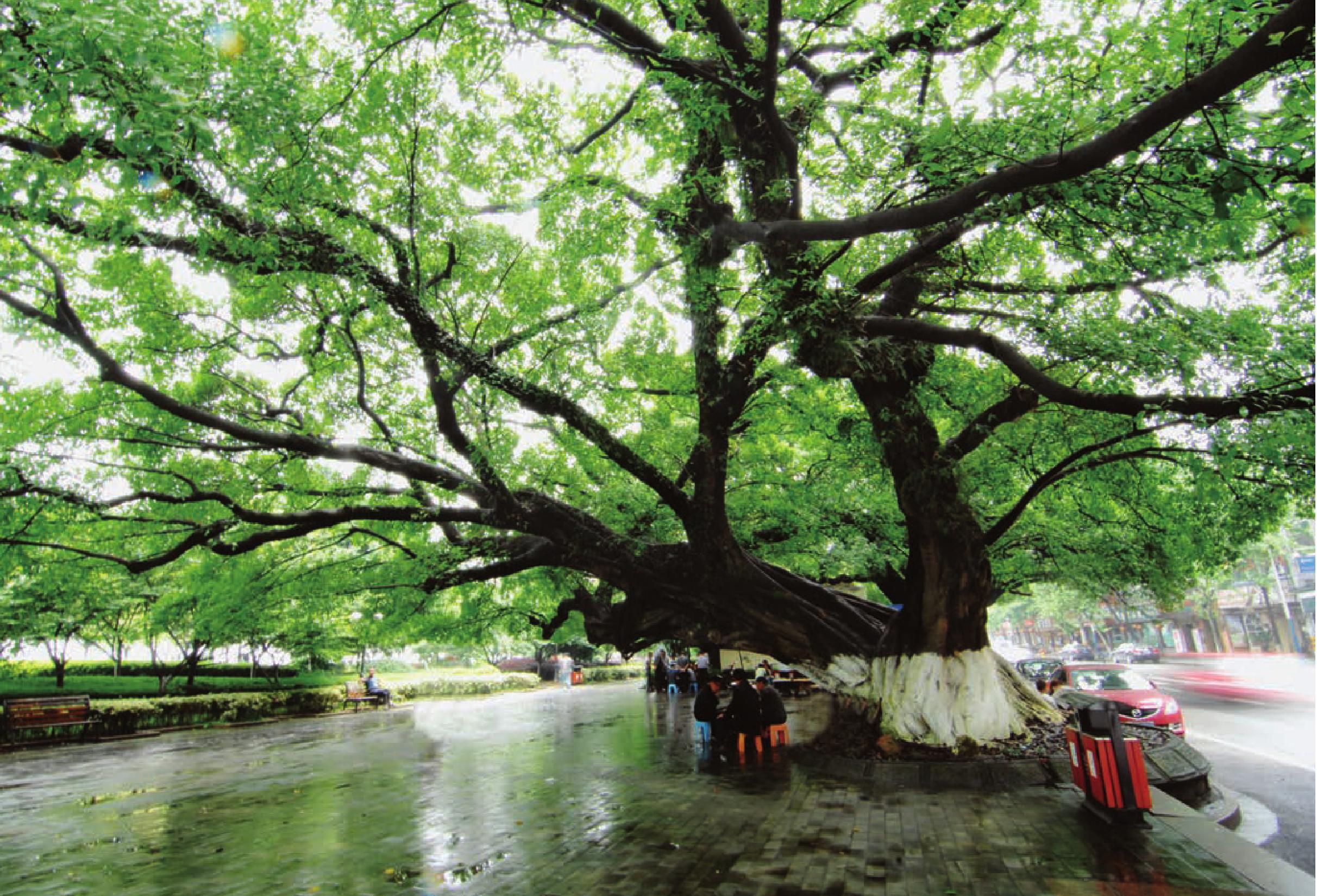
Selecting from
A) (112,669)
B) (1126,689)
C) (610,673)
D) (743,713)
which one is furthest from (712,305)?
(610,673)

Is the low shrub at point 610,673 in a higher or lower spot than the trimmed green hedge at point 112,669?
lower

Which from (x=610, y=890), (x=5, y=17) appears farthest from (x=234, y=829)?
(x=5, y=17)

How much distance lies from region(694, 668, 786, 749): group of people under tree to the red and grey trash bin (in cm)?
529

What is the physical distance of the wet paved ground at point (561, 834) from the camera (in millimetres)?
5254

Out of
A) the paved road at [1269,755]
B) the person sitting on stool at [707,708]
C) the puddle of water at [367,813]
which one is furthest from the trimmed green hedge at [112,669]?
the paved road at [1269,755]

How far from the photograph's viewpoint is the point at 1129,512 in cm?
1413

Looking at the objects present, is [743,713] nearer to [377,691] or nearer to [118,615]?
[118,615]

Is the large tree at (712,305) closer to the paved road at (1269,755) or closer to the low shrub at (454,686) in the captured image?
the paved road at (1269,755)

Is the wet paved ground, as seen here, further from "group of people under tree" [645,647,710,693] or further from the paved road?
"group of people under tree" [645,647,710,693]

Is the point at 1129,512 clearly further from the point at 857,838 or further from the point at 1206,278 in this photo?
the point at 857,838

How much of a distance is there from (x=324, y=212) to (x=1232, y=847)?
12.3 m

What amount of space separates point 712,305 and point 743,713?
22.1 ft

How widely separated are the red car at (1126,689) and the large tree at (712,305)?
2316 mm

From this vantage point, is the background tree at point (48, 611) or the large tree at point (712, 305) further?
the background tree at point (48, 611)
